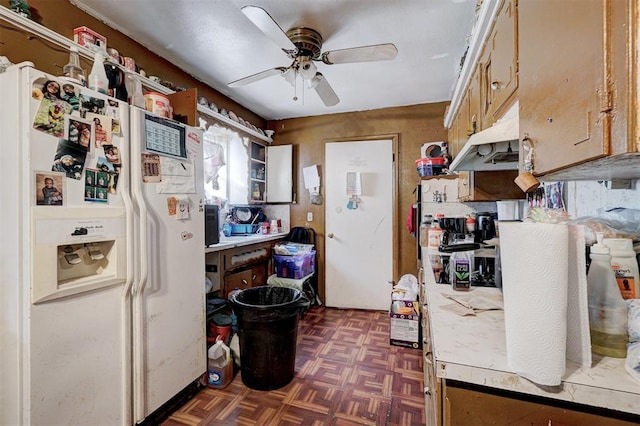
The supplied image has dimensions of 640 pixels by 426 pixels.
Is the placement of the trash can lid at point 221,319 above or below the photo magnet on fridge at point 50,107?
below

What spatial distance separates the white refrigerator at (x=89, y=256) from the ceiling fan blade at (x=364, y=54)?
3.42ft

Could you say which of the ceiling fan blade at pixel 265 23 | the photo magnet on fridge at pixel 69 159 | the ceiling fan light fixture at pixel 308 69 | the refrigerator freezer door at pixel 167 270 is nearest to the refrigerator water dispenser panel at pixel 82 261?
the refrigerator freezer door at pixel 167 270

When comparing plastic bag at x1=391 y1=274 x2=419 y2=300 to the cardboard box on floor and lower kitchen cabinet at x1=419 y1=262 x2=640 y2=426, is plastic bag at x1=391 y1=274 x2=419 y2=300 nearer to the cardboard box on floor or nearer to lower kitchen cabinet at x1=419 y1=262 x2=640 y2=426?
the cardboard box on floor

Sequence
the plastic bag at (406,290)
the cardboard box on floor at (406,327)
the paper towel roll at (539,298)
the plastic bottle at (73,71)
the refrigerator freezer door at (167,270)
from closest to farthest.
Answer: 1. the paper towel roll at (539,298)
2. the plastic bottle at (73,71)
3. the refrigerator freezer door at (167,270)
4. the cardboard box on floor at (406,327)
5. the plastic bag at (406,290)

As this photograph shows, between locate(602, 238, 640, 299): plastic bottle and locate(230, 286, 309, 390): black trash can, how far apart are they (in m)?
1.60

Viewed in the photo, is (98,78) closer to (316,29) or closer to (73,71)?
(73,71)

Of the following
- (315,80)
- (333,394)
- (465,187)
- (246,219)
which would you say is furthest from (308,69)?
(333,394)

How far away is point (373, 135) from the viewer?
350 centimetres

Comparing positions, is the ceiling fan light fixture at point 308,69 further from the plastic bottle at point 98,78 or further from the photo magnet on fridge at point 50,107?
the photo magnet on fridge at point 50,107

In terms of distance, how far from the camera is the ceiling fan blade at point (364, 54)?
165cm

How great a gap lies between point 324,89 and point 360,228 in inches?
71.1

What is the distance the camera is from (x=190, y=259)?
1.83m

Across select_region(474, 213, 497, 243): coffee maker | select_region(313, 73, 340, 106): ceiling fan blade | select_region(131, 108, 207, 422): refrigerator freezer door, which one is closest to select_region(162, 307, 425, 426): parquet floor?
select_region(131, 108, 207, 422): refrigerator freezer door

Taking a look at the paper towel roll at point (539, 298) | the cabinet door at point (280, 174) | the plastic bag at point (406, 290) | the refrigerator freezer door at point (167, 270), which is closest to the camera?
the paper towel roll at point (539, 298)
